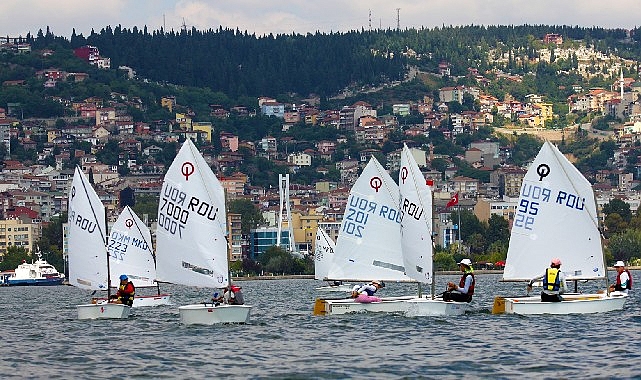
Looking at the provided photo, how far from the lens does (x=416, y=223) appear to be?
190 feet

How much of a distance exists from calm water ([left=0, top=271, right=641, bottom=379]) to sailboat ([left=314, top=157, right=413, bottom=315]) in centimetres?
260

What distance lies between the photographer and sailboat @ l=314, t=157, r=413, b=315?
5869cm

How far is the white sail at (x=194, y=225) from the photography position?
5272 centimetres

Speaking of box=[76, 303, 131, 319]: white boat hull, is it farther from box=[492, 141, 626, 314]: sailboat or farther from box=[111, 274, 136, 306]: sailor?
box=[492, 141, 626, 314]: sailboat

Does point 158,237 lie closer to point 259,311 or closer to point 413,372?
point 259,311

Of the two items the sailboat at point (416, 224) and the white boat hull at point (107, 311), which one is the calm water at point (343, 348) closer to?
the white boat hull at point (107, 311)

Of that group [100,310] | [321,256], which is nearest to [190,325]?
[100,310]

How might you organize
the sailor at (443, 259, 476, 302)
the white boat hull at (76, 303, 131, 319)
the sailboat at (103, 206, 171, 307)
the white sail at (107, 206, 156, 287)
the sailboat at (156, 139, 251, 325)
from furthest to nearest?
the white sail at (107, 206, 156, 287), the sailboat at (103, 206, 171, 307), the white boat hull at (76, 303, 131, 319), the sailor at (443, 259, 476, 302), the sailboat at (156, 139, 251, 325)

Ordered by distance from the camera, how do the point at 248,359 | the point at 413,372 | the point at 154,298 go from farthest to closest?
the point at 154,298
the point at 248,359
the point at 413,372

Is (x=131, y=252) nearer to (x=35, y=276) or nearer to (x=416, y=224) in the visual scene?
(x=416, y=224)

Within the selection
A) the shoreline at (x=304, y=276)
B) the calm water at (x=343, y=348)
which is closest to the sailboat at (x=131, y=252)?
the calm water at (x=343, y=348)

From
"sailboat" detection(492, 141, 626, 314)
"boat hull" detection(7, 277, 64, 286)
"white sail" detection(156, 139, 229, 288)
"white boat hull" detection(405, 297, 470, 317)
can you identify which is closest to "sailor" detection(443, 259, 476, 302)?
"white boat hull" detection(405, 297, 470, 317)

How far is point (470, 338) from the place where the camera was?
46344 mm

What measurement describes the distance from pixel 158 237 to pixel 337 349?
12160mm
